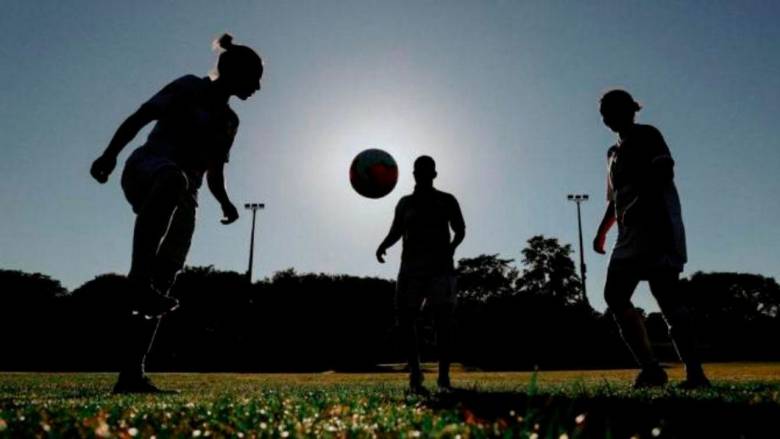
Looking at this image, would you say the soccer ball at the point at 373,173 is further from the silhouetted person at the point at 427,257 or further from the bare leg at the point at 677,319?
the bare leg at the point at 677,319

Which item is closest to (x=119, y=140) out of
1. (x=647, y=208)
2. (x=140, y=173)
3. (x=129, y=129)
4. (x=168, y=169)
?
(x=129, y=129)

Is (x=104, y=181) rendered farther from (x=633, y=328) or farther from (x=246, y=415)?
(x=633, y=328)

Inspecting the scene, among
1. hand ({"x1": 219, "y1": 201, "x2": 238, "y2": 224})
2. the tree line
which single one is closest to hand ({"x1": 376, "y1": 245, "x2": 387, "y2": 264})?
hand ({"x1": 219, "y1": 201, "x2": 238, "y2": 224})

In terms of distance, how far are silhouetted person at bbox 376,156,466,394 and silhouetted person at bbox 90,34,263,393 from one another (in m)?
2.22

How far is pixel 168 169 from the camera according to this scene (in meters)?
4.39

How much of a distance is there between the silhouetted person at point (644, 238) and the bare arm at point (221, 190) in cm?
394

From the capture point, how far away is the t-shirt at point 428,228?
21.7 ft

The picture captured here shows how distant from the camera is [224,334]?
172 ft

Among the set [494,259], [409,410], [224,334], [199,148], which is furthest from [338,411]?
[494,259]

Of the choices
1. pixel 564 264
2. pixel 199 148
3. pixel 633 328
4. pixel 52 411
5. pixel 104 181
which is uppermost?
pixel 564 264

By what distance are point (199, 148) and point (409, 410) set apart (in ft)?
11.2

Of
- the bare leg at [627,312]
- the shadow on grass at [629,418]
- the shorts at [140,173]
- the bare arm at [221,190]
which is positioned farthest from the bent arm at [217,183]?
the bare leg at [627,312]

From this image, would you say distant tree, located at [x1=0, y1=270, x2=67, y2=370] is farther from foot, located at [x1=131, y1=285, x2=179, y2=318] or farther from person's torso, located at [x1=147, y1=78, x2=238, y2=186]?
foot, located at [x1=131, y1=285, x2=179, y2=318]

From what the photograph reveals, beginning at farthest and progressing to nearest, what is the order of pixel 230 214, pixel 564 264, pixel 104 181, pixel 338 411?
pixel 564 264, pixel 230 214, pixel 104 181, pixel 338 411
